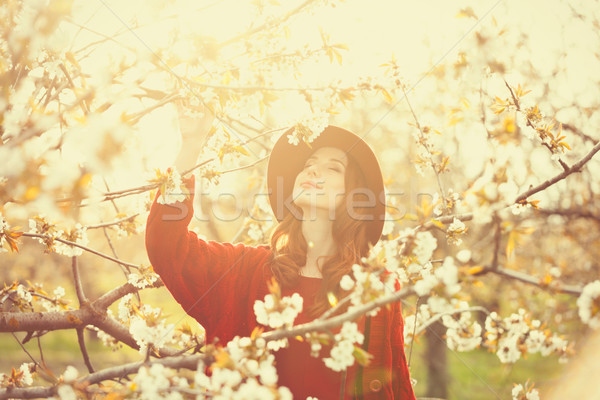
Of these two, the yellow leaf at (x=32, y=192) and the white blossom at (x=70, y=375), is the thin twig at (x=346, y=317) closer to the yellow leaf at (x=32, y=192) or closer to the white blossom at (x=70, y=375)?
the white blossom at (x=70, y=375)

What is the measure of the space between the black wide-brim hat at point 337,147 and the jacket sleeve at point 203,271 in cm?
48

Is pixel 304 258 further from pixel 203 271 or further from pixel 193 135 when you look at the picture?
pixel 193 135

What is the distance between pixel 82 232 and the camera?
2.04 metres

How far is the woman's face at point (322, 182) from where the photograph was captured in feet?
7.30

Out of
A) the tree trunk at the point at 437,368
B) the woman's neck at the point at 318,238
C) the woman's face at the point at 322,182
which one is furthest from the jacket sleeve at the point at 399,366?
the tree trunk at the point at 437,368

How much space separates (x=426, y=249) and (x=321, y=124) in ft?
3.08

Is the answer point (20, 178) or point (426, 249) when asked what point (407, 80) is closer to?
point (426, 249)

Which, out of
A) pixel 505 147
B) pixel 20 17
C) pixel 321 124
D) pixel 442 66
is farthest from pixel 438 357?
pixel 20 17

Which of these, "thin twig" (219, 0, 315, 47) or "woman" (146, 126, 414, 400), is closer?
"woman" (146, 126, 414, 400)

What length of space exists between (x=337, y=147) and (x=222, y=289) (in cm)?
104

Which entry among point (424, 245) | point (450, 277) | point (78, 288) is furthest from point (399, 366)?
point (78, 288)

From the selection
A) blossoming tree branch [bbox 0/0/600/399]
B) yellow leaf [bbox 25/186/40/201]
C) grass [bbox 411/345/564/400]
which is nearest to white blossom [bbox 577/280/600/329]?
blossoming tree branch [bbox 0/0/600/399]

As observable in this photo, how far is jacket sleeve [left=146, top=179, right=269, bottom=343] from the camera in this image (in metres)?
1.78

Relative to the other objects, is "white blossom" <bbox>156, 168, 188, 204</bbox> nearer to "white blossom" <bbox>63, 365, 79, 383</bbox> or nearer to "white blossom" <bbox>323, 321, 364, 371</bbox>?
"white blossom" <bbox>63, 365, 79, 383</bbox>
